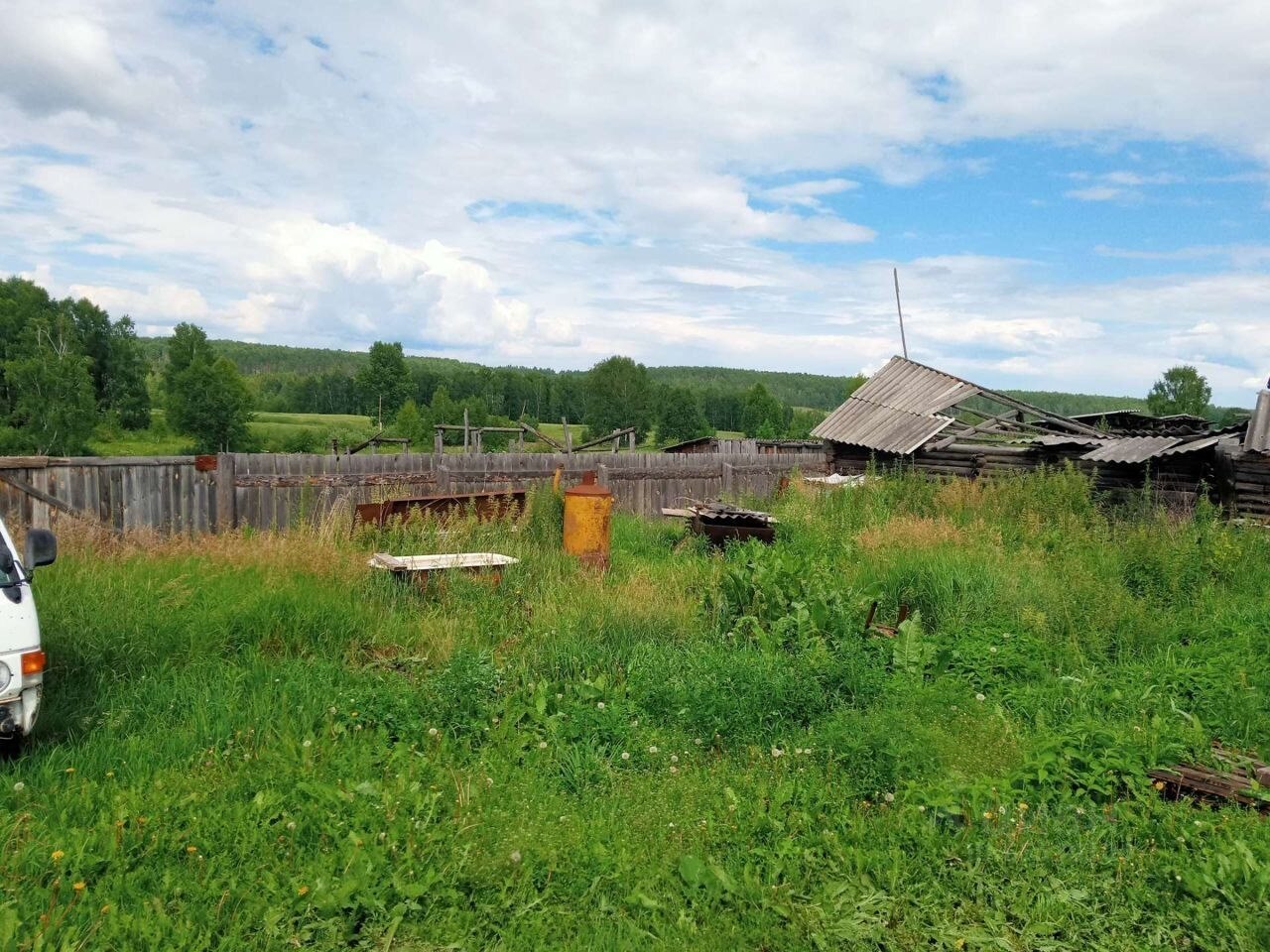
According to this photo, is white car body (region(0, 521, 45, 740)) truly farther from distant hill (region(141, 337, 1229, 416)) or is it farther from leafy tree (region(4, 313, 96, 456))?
distant hill (region(141, 337, 1229, 416))

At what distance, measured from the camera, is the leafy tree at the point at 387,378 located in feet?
299

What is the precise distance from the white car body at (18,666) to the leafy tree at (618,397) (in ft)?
249

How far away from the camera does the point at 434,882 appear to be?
3.47 meters

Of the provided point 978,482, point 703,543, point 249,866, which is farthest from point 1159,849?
point 978,482

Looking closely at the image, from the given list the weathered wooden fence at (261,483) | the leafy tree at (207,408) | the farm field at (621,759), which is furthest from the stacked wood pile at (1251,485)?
the leafy tree at (207,408)

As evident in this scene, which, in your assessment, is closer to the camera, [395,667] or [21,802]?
[21,802]

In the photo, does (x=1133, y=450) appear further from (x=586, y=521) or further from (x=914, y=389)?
(x=586, y=521)

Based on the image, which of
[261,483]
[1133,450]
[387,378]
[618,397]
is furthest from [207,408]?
[1133,450]

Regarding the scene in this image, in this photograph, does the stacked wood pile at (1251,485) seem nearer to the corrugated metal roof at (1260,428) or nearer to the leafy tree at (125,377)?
the corrugated metal roof at (1260,428)

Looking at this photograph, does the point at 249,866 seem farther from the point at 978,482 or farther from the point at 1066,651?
the point at 978,482

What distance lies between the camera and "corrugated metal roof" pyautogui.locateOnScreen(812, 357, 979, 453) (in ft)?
59.1

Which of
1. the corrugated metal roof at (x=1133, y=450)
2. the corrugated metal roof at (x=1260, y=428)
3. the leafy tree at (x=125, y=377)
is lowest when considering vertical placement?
the corrugated metal roof at (x=1133, y=450)

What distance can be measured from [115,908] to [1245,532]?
11.3 metres

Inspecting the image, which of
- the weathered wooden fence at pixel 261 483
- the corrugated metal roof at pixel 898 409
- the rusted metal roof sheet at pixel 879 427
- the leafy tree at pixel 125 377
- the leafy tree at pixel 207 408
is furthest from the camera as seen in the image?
the leafy tree at pixel 125 377
